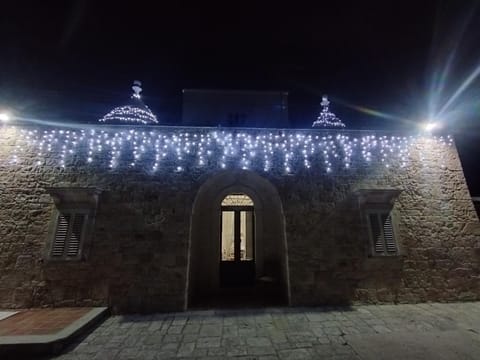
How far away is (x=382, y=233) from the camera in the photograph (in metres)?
4.99

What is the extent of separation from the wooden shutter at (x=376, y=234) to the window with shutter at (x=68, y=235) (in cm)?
641

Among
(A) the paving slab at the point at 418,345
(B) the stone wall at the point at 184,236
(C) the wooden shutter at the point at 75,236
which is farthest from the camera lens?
(C) the wooden shutter at the point at 75,236

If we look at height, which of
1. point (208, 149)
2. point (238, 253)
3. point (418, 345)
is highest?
point (208, 149)

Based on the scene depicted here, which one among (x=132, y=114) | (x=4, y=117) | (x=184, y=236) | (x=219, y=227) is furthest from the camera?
(x=219, y=227)

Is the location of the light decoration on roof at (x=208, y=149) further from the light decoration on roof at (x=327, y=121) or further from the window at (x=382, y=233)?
the window at (x=382, y=233)

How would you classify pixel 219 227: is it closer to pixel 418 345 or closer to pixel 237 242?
pixel 237 242

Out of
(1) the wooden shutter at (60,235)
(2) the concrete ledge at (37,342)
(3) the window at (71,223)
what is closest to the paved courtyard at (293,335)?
(2) the concrete ledge at (37,342)

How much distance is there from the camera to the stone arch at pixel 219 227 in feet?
18.5

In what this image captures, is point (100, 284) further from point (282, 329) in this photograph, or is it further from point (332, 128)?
point (332, 128)

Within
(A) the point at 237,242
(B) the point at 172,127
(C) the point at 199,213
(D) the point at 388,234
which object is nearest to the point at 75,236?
(C) the point at 199,213

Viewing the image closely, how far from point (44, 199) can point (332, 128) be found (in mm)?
6935

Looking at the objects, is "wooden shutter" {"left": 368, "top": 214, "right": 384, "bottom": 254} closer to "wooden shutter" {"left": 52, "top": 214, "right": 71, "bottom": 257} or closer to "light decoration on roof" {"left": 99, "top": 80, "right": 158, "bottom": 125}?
"light decoration on roof" {"left": 99, "top": 80, "right": 158, "bottom": 125}

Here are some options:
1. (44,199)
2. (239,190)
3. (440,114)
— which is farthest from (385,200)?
(44,199)

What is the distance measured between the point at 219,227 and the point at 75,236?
326 cm
